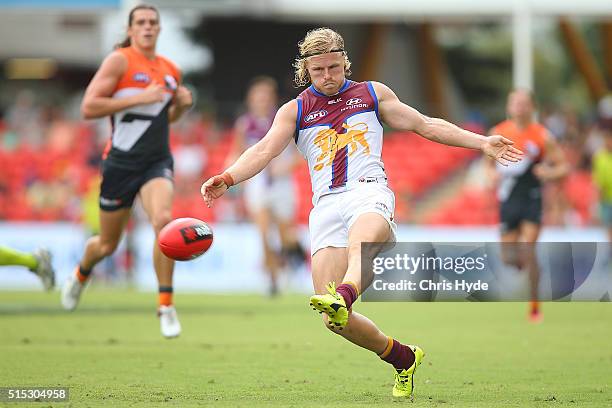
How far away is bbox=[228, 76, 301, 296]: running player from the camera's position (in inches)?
681

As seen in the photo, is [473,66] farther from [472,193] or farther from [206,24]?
[472,193]

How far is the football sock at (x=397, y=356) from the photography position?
305 inches

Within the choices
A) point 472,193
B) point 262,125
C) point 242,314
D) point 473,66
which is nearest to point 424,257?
point 242,314

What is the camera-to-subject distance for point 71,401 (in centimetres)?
725

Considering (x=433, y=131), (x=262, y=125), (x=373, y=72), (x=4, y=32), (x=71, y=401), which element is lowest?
(x=71, y=401)

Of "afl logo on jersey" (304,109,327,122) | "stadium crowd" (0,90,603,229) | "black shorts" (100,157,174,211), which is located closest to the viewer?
"afl logo on jersey" (304,109,327,122)

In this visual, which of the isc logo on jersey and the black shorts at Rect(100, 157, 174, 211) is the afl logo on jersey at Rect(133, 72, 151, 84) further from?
the isc logo on jersey

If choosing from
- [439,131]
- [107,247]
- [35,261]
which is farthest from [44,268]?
[439,131]

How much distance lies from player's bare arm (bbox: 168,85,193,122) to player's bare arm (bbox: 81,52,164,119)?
0.33 metres

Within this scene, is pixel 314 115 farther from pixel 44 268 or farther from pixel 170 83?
pixel 44 268

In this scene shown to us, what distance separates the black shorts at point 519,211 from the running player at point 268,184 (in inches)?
162

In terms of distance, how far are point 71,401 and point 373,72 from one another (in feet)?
89.9

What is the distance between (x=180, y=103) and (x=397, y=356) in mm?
4534

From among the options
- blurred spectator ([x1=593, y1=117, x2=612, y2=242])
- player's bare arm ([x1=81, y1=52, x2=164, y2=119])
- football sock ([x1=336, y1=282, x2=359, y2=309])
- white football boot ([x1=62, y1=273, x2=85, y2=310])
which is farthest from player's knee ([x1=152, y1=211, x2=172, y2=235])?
blurred spectator ([x1=593, y1=117, x2=612, y2=242])
